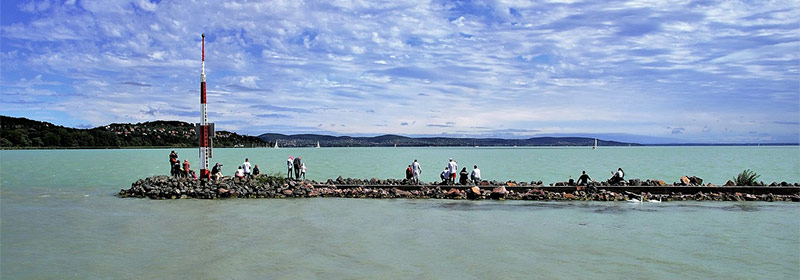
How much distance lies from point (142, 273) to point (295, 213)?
348 inches

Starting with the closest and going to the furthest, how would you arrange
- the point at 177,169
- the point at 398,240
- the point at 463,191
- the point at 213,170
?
1. the point at 398,240
2. the point at 463,191
3. the point at 213,170
4. the point at 177,169

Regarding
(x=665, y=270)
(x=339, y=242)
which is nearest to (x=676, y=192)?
(x=665, y=270)

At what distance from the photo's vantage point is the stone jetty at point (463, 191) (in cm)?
2384

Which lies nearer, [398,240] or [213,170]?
[398,240]

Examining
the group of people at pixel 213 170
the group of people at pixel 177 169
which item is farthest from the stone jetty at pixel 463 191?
the group of people at pixel 177 169

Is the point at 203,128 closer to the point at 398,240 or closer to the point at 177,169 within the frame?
the point at 177,169

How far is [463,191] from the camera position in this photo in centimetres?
2458

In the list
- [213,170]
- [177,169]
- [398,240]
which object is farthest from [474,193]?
[177,169]

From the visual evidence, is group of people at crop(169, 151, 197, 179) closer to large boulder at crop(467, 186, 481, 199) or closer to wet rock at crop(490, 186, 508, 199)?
large boulder at crop(467, 186, 481, 199)

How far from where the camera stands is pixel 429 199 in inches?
939

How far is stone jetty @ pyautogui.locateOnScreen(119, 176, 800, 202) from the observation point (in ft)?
78.2

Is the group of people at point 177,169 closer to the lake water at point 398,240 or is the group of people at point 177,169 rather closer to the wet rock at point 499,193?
the lake water at point 398,240

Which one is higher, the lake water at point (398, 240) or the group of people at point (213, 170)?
the group of people at point (213, 170)

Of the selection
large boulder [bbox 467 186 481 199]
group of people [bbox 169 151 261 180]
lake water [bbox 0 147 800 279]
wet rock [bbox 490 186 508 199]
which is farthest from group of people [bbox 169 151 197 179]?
wet rock [bbox 490 186 508 199]
